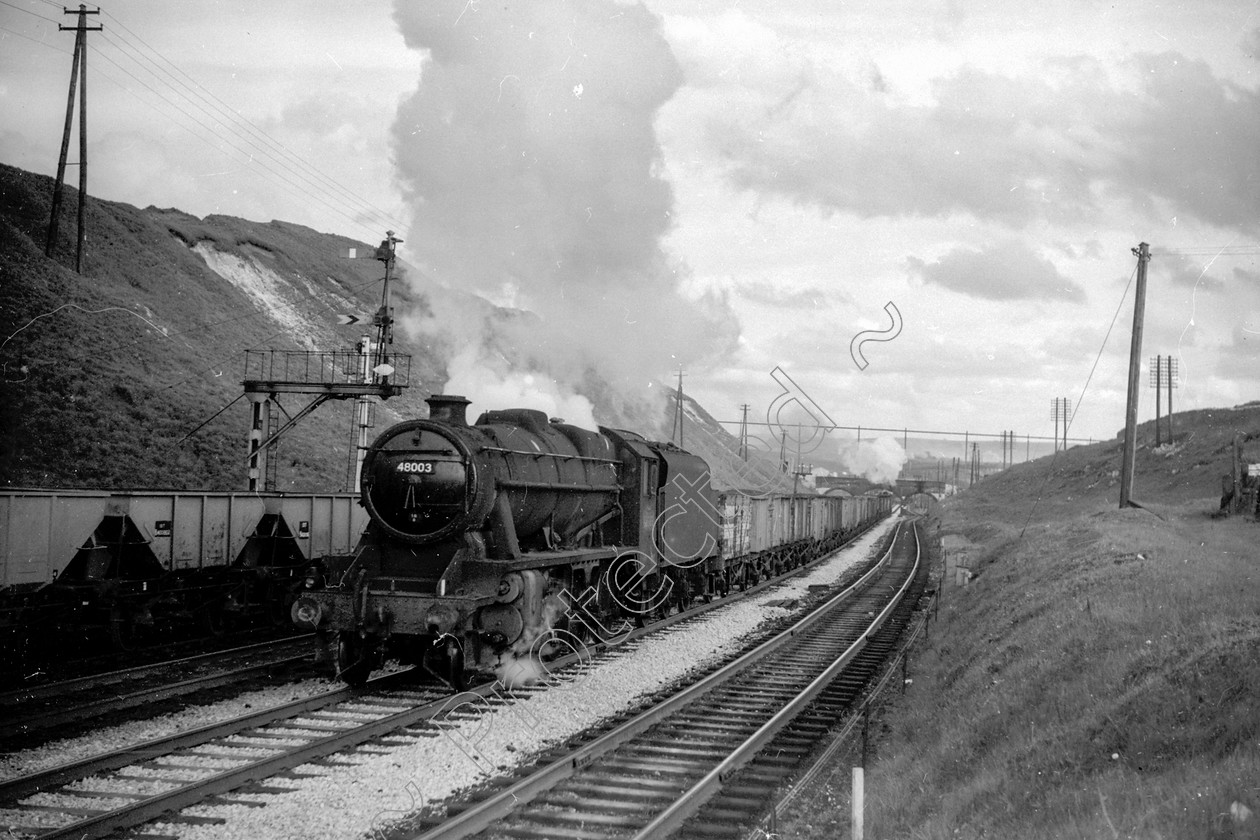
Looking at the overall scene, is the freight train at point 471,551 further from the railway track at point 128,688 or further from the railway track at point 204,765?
the railway track at point 128,688

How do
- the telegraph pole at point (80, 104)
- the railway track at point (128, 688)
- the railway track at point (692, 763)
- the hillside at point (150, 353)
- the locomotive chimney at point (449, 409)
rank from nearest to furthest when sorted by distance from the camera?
the railway track at point (692, 763)
the railway track at point (128, 688)
the locomotive chimney at point (449, 409)
the hillside at point (150, 353)
the telegraph pole at point (80, 104)

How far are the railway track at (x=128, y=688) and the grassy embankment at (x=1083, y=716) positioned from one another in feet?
24.9

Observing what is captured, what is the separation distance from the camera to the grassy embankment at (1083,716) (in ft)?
20.2

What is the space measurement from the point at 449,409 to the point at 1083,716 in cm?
806

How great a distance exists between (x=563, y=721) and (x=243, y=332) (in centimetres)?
4479

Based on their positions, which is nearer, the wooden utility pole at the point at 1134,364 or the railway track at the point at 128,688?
the railway track at the point at 128,688

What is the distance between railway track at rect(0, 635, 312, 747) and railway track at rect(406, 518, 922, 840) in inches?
203

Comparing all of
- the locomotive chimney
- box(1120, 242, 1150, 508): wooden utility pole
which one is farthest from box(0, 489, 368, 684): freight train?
box(1120, 242, 1150, 508): wooden utility pole

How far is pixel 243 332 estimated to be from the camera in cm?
4997

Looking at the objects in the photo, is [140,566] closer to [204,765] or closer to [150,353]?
[204,765]

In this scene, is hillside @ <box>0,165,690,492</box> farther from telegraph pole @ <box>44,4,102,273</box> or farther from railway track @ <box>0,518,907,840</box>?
railway track @ <box>0,518,907,840</box>

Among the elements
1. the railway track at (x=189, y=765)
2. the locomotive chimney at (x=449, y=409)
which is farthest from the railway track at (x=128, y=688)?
the locomotive chimney at (x=449, y=409)

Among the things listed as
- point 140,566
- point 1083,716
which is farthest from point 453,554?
point 1083,716

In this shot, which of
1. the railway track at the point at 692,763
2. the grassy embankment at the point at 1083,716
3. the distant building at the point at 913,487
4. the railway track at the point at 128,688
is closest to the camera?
the grassy embankment at the point at 1083,716
